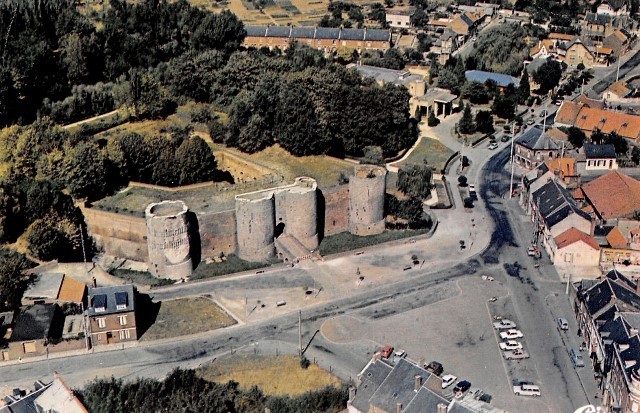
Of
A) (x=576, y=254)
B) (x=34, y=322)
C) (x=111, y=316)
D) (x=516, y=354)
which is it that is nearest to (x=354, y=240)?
(x=576, y=254)

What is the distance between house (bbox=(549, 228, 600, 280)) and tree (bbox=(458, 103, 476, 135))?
36.0m

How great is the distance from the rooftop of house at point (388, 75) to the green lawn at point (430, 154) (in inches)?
578

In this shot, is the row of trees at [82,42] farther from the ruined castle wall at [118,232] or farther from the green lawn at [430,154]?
the green lawn at [430,154]

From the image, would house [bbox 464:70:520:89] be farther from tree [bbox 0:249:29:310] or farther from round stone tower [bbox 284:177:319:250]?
tree [bbox 0:249:29:310]

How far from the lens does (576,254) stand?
2995 inches

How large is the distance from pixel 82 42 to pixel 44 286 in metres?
43.6

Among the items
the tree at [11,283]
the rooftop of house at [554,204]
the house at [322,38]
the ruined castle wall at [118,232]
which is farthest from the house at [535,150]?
the tree at [11,283]

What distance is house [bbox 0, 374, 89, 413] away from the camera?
52.8 meters

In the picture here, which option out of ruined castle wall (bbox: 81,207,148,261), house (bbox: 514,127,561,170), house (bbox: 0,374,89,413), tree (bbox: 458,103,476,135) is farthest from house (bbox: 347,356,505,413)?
tree (bbox: 458,103,476,135)

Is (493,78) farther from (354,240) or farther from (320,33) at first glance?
(354,240)

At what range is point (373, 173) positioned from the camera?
83000 mm

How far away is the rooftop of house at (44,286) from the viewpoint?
221ft

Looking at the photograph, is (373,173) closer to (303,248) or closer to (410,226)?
(410,226)

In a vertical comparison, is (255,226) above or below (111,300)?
above
